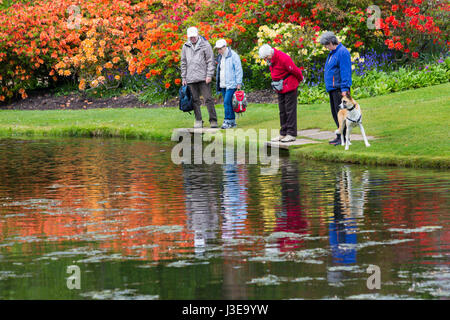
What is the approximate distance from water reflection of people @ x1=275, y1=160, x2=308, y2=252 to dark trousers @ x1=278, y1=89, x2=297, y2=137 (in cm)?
352

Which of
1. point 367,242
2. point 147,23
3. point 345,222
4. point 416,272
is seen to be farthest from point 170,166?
point 147,23

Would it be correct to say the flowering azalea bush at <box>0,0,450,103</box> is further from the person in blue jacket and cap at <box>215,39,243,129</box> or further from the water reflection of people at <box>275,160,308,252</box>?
the water reflection of people at <box>275,160,308,252</box>

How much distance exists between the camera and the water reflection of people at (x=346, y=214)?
6992 millimetres

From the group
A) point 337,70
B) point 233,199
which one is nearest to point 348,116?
point 337,70

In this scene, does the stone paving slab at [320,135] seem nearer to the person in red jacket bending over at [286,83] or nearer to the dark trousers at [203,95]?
the person in red jacket bending over at [286,83]

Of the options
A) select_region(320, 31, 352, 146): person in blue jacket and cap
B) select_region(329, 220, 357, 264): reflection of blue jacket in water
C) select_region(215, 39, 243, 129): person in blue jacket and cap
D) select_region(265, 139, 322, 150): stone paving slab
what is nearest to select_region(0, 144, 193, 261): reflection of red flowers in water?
select_region(329, 220, 357, 264): reflection of blue jacket in water

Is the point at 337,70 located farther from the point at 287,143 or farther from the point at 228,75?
the point at 228,75

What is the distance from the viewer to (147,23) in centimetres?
2900

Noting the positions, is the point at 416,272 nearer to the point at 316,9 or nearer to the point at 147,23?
the point at 316,9

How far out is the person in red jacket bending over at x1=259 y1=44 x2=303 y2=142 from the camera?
15906 millimetres

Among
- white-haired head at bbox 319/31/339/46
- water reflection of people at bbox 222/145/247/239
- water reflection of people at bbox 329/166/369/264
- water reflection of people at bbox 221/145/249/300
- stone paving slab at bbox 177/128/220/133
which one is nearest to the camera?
water reflection of people at bbox 221/145/249/300

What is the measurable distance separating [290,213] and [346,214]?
59 cm

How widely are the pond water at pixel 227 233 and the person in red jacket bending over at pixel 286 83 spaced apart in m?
2.78

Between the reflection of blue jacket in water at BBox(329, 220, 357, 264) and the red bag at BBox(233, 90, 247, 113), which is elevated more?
the red bag at BBox(233, 90, 247, 113)
